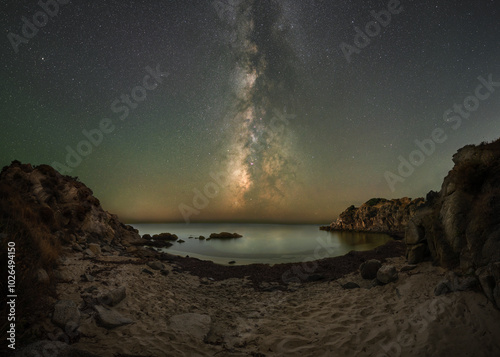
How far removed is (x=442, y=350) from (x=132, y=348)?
24.9 feet

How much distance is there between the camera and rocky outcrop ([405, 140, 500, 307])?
6719mm

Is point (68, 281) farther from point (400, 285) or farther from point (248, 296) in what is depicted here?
point (400, 285)

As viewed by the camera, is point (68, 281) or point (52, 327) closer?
point (52, 327)

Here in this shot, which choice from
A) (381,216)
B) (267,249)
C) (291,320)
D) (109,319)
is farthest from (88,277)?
(381,216)

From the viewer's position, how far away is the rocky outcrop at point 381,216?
8712 centimetres

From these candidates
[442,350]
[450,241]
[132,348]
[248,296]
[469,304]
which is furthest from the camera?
[248,296]

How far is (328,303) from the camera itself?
9.78 meters

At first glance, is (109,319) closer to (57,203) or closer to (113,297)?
(113,297)

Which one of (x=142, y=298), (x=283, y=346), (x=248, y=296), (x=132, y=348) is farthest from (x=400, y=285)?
(x=142, y=298)

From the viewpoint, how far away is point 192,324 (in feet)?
24.6

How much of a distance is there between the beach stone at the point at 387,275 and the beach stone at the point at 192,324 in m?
8.22

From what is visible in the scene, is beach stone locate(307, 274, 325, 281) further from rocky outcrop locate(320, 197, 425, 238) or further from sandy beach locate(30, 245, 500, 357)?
rocky outcrop locate(320, 197, 425, 238)

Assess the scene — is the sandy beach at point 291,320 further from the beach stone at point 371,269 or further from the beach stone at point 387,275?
the beach stone at point 371,269

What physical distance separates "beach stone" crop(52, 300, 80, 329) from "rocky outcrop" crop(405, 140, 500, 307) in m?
10.9
